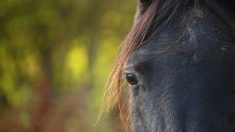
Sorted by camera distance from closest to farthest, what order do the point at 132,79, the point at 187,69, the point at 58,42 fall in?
the point at 187,69 → the point at 132,79 → the point at 58,42

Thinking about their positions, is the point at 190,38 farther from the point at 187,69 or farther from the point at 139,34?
the point at 139,34

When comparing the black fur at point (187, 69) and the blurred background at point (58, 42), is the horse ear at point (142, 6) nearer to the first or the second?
the black fur at point (187, 69)

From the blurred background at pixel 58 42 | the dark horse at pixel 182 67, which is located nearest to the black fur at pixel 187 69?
the dark horse at pixel 182 67

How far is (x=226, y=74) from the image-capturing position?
11.4 feet

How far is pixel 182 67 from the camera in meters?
3.50

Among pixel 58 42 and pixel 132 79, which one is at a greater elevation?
pixel 132 79

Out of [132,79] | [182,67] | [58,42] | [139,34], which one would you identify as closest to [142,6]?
[139,34]

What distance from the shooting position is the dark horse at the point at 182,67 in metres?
A: 3.38

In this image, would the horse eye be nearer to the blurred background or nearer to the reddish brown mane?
the reddish brown mane

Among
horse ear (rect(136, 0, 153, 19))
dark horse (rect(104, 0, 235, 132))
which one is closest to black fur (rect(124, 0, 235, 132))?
dark horse (rect(104, 0, 235, 132))

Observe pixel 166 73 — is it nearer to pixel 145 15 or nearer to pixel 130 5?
pixel 145 15

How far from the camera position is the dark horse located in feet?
11.1

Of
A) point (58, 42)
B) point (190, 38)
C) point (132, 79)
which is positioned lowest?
point (58, 42)

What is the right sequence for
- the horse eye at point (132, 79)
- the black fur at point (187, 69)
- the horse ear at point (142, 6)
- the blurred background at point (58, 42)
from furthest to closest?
the blurred background at point (58, 42) < the horse ear at point (142, 6) < the horse eye at point (132, 79) < the black fur at point (187, 69)
